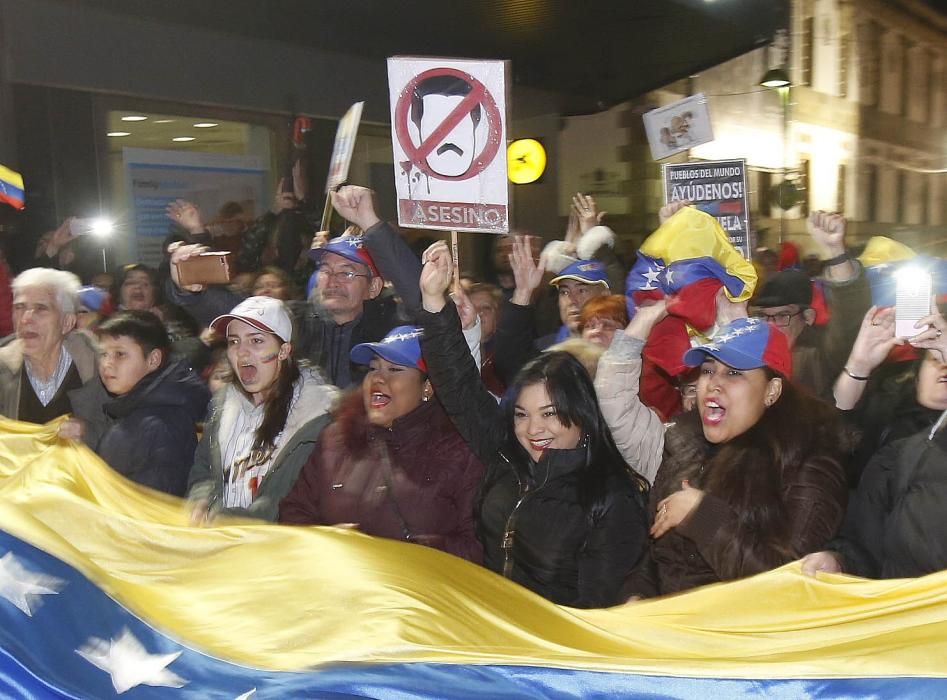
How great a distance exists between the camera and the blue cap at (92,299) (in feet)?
21.8

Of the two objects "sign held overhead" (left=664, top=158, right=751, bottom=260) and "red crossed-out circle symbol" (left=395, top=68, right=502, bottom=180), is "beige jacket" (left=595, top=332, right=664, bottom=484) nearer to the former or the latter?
"red crossed-out circle symbol" (left=395, top=68, right=502, bottom=180)

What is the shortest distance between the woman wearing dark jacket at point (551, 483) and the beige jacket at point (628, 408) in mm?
68

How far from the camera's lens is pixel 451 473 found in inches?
142

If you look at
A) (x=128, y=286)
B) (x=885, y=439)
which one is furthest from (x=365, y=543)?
(x=128, y=286)

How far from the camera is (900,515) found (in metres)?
2.85

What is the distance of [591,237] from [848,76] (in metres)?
3.14

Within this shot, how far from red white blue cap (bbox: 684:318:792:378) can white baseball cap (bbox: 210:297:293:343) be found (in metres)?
1.62

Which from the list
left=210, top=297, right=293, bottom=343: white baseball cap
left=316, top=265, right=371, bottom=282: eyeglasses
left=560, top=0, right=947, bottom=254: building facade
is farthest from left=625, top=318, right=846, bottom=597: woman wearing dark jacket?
left=560, top=0, right=947, bottom=254: building facade

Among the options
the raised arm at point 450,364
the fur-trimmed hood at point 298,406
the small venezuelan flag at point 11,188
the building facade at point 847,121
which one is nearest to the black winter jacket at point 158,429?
the fur-trimmed hood at point 298,406

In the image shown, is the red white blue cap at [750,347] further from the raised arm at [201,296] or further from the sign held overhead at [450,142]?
the raised arm at [201,296]

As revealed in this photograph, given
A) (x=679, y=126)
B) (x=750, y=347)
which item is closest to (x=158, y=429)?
(x=750, y=347)

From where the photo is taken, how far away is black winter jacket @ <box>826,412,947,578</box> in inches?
109

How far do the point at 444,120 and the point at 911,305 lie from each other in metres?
1.71

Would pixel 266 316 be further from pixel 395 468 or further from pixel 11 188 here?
pixel 11 188
